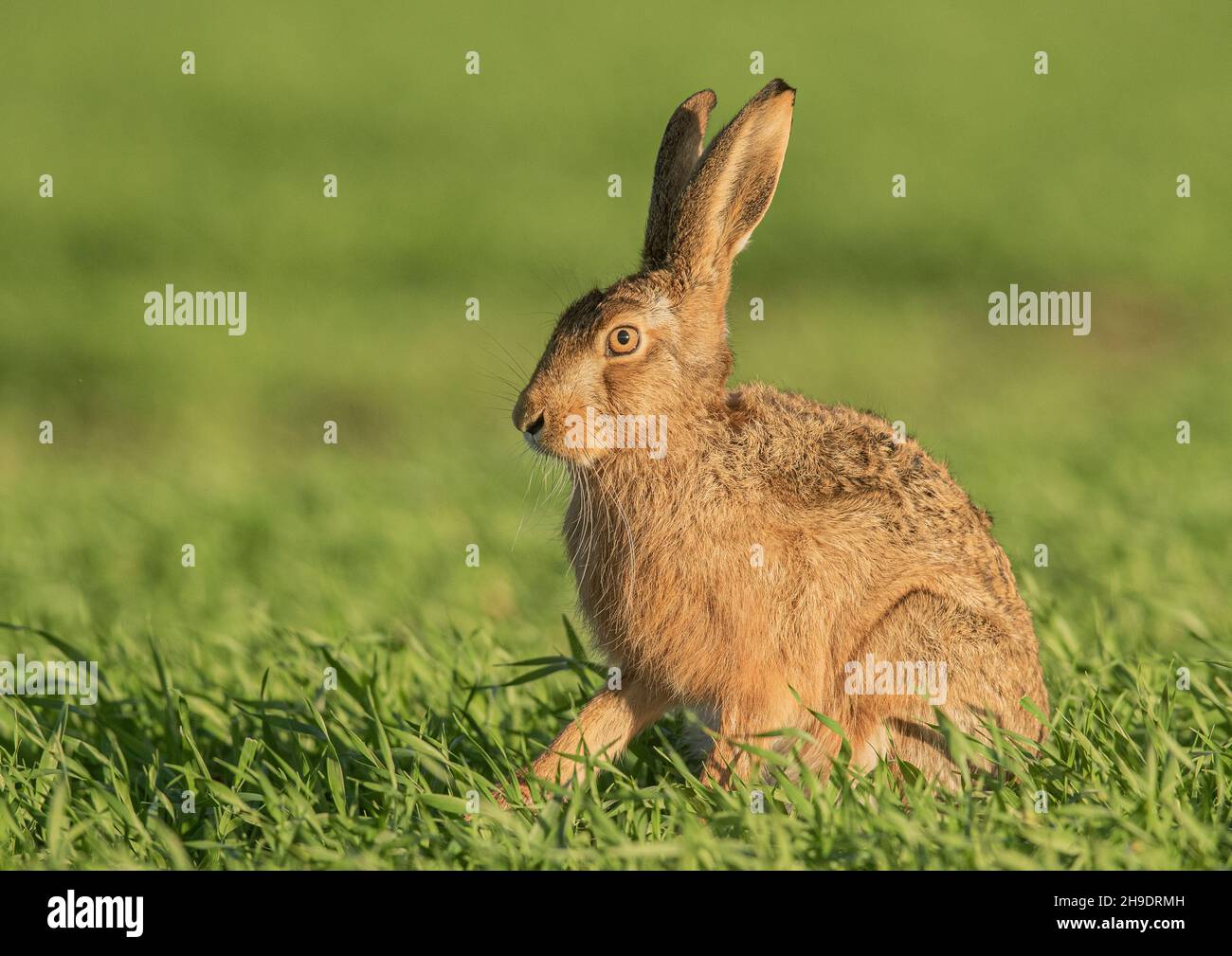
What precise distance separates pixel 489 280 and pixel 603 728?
462 inches

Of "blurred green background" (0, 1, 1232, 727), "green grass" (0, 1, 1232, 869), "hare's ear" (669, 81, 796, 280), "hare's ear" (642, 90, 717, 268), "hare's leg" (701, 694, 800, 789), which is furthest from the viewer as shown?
"blurred green background" (0, 1, 1232, 727)

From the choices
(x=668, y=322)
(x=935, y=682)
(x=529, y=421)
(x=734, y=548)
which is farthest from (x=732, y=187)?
(x=935, y=682)

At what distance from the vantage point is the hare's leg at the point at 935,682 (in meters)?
4.20

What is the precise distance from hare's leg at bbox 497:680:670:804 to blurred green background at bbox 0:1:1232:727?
74cm

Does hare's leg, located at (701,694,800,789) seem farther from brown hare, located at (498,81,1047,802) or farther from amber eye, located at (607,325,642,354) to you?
amber eye, located at (607,325,642,354)

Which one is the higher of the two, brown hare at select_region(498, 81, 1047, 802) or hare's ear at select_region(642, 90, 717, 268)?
hare's ear at select_region(642, 90, 717, 268)

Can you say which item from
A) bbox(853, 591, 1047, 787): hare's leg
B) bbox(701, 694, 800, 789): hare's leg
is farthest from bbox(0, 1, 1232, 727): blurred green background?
bbox(701, 694, 800, 789): hare's leg

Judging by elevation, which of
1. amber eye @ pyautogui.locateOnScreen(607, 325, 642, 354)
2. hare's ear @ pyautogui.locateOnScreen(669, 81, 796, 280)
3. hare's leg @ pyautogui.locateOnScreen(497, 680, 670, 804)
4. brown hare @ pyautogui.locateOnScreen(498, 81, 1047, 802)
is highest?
hare's ear @ pyautogui.locateOnScreen(669, 81, 796, 280)

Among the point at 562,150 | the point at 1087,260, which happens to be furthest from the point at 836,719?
the point at 562,150

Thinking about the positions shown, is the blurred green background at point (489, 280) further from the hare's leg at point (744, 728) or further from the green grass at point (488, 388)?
the hare's leg at point (744, 728)

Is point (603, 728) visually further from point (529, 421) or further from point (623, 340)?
point (623, 340)

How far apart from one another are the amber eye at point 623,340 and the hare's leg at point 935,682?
3.46 feet

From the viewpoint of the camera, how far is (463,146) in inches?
742

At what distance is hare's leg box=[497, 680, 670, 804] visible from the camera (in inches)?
167
